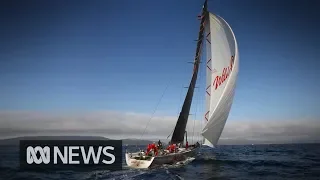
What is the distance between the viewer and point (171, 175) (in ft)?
56.7

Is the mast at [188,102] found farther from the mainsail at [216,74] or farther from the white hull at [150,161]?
the white hull at [150,161]

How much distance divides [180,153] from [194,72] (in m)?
7.32

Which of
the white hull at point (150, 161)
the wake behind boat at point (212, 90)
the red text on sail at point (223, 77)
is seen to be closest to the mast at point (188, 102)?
the wake behind boat at point (212, 90)

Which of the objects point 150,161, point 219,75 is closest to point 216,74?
point 219,75

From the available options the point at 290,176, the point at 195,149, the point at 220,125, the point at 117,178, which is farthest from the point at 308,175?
the point at 117,178

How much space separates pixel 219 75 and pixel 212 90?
1194 mm

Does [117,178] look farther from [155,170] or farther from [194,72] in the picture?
[194,72]

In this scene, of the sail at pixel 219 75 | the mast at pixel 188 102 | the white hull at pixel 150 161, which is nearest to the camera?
the white hull at pixel 150 161

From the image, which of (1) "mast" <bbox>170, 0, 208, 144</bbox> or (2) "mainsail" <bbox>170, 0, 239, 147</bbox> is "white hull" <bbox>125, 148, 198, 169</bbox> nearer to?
(2) "mainsail" <bbox>170, 0, 239, 147</bbox>

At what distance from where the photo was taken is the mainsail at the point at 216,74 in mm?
21562

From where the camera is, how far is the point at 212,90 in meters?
23.4

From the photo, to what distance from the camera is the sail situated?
21.5 m

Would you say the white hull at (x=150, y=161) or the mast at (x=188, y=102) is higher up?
the mast at (x=188, y=102)

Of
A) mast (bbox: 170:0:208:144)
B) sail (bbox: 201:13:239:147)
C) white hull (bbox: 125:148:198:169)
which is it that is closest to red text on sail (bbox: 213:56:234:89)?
sail (bbox: 201:13:239:147)
